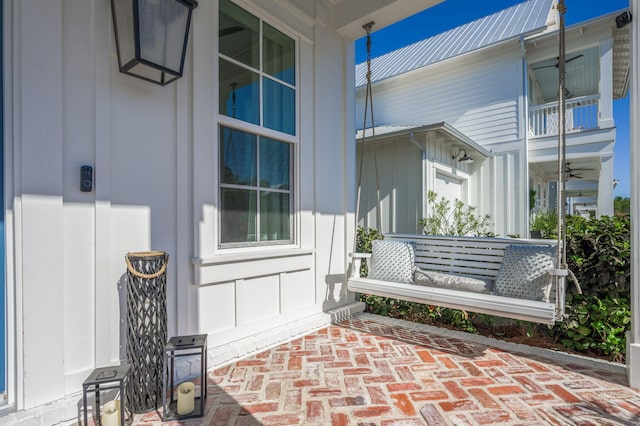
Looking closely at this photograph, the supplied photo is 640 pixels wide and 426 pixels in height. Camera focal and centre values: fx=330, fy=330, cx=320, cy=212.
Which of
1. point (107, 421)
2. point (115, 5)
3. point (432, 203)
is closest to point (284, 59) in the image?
point (115, 5)

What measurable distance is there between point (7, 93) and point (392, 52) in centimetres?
1097

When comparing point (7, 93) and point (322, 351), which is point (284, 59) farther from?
point (322, 351)

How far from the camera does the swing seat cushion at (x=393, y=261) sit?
3.52 metres

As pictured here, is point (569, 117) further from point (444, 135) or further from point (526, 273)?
point (526, 273)

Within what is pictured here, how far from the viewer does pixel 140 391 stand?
197 centimetres

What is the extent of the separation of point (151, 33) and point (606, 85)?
8.37m

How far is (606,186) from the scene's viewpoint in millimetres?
6824

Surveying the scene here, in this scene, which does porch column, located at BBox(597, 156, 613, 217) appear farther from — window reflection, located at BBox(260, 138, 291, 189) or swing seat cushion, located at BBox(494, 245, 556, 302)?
window reflection, located at BBox(260, 138, 291, 189)

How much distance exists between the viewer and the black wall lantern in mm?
1962

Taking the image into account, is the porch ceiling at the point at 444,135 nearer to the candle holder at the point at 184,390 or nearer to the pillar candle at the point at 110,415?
Answer: the candle holder at the point at 184,390

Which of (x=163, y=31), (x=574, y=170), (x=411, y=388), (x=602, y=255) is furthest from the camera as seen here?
(x=574, y=170)

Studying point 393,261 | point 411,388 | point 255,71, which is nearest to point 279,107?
point 255,71

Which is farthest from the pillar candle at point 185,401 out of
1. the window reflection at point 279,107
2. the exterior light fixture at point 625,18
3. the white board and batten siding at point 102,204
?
the exterior light fixture at point 625,18

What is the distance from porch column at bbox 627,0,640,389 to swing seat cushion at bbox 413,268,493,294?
0.99 metres
